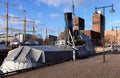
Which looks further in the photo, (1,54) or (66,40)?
(1,54)

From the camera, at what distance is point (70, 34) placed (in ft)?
111

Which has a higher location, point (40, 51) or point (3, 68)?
point (40, 51)

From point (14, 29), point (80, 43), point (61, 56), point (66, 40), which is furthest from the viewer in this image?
point (14, 29)

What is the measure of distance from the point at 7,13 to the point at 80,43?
216 feet

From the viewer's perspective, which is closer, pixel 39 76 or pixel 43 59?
pixel 39 76

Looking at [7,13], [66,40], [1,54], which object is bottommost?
[1,54]

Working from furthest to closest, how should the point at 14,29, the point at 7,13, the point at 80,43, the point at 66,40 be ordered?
the point at 14,29, the point at 7,13, the point at 80,43, the point at 66,40

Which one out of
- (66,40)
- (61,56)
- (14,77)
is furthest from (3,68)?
(66,40)

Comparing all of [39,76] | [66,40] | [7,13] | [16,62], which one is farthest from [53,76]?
[7,13]

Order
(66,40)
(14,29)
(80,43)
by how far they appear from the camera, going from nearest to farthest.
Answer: (66,40), (80,43), (14,29)

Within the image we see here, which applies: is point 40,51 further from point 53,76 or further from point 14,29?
point 14,29

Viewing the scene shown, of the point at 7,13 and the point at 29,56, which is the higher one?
the point at 7,13

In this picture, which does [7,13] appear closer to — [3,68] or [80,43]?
[80,43]

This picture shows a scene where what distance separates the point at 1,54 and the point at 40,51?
2313cm
